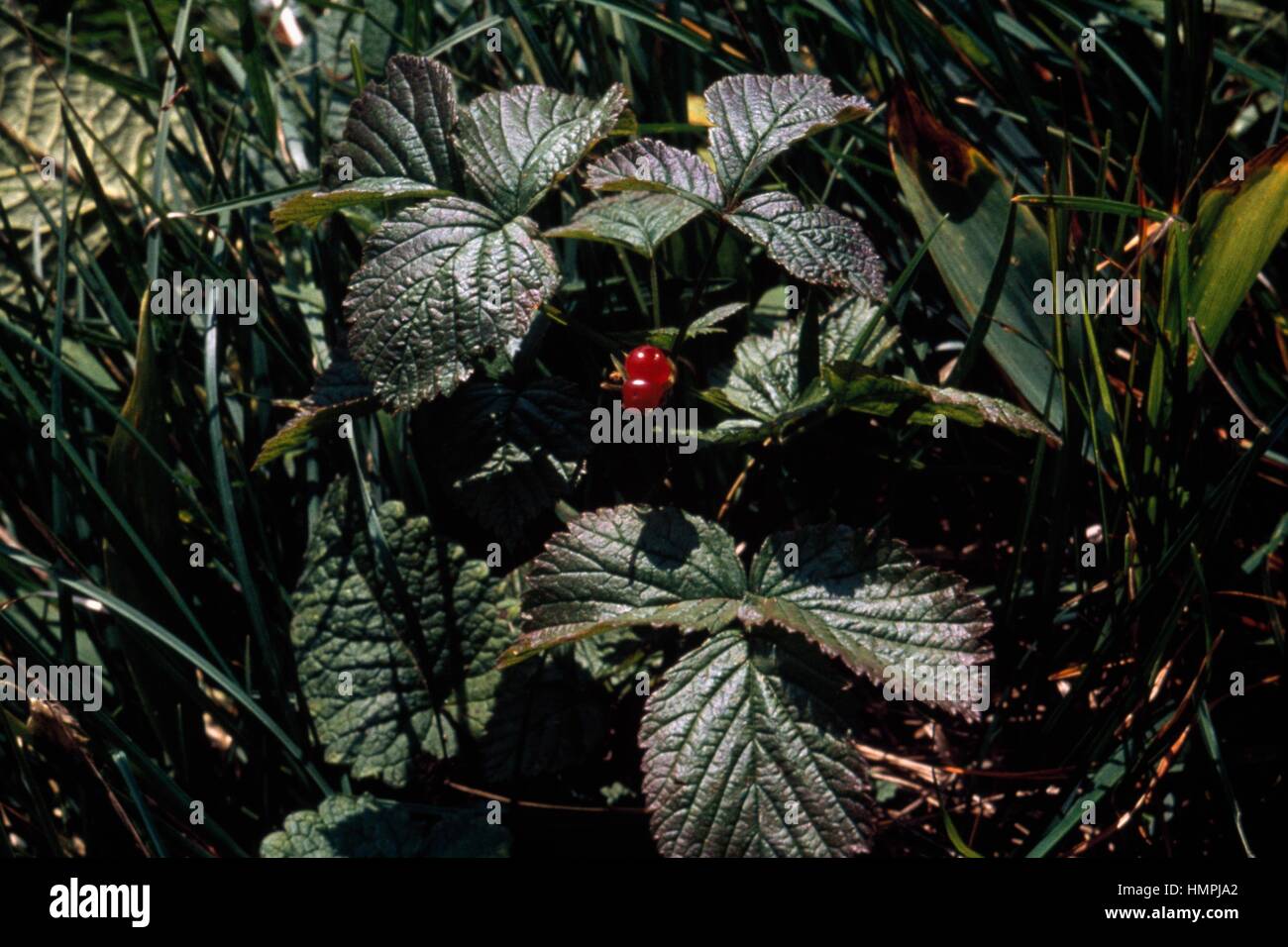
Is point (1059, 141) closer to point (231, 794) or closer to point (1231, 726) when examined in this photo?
point (1231, 726)

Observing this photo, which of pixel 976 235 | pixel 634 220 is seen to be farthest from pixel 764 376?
pixel 976 235

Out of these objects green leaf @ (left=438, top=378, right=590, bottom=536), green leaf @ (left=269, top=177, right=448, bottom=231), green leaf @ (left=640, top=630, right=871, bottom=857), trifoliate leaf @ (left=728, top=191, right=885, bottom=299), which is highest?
green leaf @ (left=269, top=177, right=448, bottom=231)

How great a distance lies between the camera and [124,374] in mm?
2150

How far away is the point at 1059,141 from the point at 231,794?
1923 mm

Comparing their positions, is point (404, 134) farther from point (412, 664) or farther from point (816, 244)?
point (412, 664)

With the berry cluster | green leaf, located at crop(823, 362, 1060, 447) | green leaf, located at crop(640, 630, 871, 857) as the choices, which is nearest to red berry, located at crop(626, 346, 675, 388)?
the berry cluster

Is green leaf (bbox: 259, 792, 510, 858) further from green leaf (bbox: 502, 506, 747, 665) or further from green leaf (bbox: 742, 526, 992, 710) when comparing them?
green leaf (bbox: 742, 526, 992, 710)

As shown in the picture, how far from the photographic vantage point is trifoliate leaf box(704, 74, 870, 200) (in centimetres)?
157

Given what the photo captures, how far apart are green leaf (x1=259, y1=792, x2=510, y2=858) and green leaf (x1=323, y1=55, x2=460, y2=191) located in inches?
37.1

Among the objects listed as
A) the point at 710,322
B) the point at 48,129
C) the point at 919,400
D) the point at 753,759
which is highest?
the point at 48,129

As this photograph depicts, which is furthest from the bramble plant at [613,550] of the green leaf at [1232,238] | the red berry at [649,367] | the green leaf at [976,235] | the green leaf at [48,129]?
the green leaf at [48,129]

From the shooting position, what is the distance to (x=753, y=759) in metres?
1.42

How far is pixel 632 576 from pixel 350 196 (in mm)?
676
